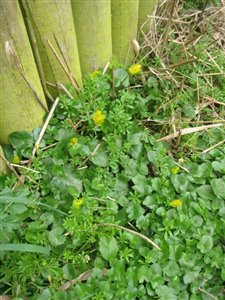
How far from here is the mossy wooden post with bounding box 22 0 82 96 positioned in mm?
1903

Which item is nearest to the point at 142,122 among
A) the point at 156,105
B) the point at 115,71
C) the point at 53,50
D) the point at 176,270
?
the point at 156,105

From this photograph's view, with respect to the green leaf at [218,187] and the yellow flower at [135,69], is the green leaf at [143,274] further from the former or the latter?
the yellow flower at [135,69]

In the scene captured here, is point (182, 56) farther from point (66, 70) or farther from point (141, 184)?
point (141, 184)

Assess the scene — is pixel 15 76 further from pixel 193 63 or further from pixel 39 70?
pixel 193 63

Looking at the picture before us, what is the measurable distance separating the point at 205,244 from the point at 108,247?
44 cm

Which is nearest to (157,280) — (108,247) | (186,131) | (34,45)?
(108,247)

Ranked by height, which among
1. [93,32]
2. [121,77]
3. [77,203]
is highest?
[93,32]

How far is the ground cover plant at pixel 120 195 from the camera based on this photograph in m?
1.83

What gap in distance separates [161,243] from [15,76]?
3.20 ft

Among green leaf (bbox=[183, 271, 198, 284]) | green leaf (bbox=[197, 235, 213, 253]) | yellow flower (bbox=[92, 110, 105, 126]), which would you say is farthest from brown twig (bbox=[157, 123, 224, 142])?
green leaf (bbox=[183, 271, 198, 284])

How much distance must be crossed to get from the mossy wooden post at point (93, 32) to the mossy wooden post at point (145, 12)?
0.31 meters

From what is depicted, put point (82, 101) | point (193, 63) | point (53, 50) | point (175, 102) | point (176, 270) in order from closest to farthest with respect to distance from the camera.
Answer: point (176, 270)
point (53, 50)
point (82, 101)
point (175, 102)
point (193, 63)

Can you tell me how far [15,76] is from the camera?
1915 mm

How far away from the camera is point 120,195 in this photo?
81.7 inches
